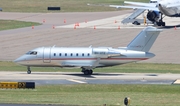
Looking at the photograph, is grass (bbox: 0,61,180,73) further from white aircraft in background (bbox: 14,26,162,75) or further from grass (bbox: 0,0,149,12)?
grass (bbox: 0,0,149,12)

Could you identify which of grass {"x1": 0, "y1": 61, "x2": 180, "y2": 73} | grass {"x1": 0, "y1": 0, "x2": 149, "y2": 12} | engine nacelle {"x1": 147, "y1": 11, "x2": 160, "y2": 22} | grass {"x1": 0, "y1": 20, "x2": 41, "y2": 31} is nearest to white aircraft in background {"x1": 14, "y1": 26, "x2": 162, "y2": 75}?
grass {"x1": 0, "y1": 61, "x2": 180, "y2": 73}

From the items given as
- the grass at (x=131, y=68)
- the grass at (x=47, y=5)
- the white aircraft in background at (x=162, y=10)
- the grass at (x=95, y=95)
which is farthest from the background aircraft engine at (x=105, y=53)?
the grass at (x=47, y=5)

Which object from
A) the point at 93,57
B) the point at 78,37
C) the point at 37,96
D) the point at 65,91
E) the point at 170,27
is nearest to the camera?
the point at 37,96

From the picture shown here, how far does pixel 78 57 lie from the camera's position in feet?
171

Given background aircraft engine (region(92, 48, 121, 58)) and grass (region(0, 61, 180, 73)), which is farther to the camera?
grass (region(0, 61, 180, 73))

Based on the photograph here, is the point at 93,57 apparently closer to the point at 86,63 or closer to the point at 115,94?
the point at 86,63

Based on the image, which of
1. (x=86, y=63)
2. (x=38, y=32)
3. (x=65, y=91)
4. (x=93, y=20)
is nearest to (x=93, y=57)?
(x=86, y=63)

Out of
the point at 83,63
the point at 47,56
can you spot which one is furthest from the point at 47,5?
the point at 83,63

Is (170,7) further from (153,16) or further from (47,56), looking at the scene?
(47,56)

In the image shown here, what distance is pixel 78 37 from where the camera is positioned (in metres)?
81.0

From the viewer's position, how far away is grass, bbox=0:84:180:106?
111 feet

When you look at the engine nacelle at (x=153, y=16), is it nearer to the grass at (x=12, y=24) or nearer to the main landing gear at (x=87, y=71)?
the grass at (x=12, y=24)

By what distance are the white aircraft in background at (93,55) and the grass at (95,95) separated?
7895 millimetres

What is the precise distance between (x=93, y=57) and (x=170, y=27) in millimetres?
39623
